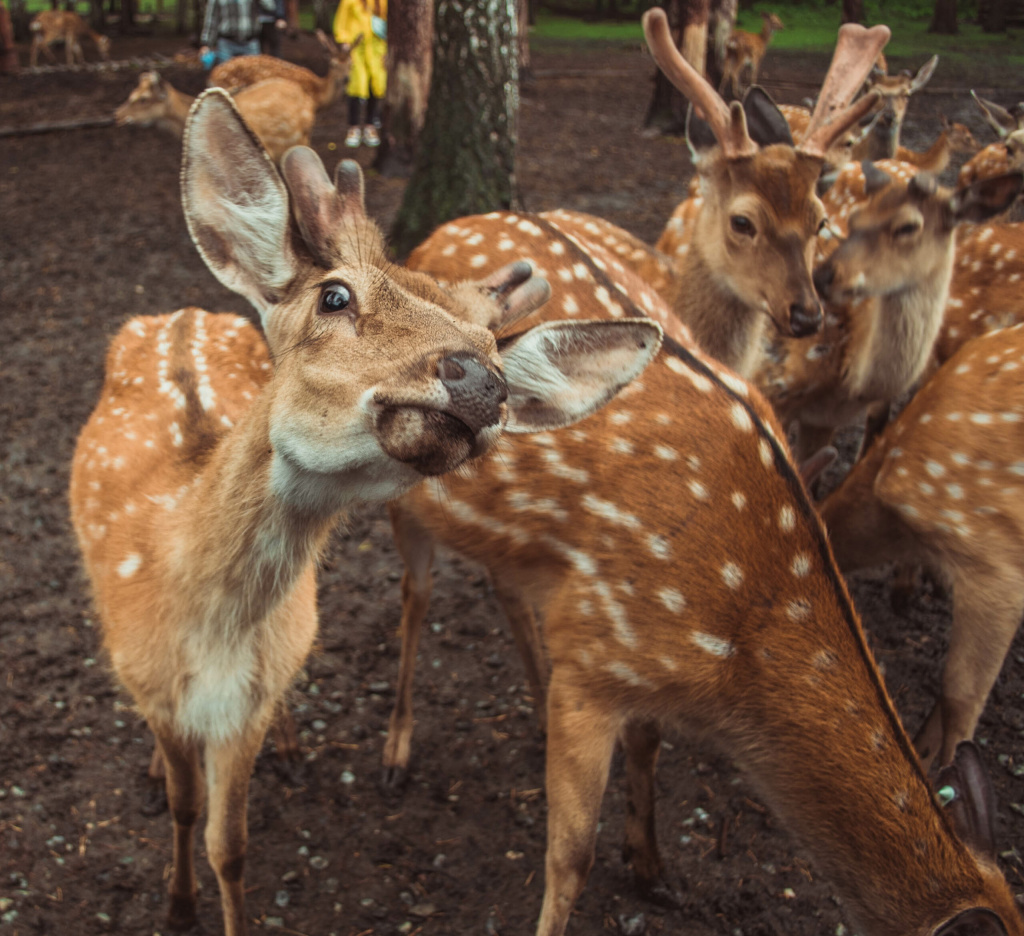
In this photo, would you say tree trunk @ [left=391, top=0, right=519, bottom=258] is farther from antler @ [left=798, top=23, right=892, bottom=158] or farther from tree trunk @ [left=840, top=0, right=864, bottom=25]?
antler @ [left=798, top=23, right=892, bottom=158]

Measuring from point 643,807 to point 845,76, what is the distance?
114 inches

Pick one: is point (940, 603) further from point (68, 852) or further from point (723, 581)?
point (68, 852)

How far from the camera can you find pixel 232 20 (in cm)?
A: 1035

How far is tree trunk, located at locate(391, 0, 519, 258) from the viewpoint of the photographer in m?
5.80

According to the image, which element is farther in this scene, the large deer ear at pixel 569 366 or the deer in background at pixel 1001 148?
the deer in background at pixel 1001 148

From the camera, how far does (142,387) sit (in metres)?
2.87

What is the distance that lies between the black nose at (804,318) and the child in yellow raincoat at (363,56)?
7.57 metres

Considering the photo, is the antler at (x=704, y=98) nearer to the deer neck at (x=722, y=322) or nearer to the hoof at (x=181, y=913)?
the deer neck at (x=722, y=322)

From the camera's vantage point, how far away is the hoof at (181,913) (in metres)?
2.43

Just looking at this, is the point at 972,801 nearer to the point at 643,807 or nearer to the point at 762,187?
the point at 643,807

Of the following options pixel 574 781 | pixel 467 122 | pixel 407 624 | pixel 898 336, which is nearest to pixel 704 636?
pixel 574 781

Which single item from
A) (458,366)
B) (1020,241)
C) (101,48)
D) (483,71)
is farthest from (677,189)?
(101,48)

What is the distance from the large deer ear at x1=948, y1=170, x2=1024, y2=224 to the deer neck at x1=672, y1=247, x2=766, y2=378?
33.0 inches

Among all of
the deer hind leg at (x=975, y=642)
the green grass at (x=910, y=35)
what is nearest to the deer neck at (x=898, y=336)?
the deer hind leg at (x=975, y=642)
